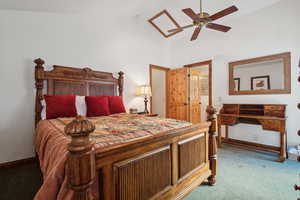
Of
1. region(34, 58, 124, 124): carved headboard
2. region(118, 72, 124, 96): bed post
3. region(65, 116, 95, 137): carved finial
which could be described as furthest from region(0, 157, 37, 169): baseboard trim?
region(65, 116, 95, 137): carved finial

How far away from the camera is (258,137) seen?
3066 millimetres

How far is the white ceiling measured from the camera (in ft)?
7.39

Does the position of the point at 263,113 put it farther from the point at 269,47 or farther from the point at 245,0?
the point at 245,0

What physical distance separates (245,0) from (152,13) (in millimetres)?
2076

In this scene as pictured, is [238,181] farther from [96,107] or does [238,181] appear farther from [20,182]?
[20,182]

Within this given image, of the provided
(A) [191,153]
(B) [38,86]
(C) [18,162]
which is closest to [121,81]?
(B) [38,86]

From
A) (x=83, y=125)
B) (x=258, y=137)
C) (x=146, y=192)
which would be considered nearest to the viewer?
(x=83, y=125)

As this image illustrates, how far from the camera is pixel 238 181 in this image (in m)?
1.84

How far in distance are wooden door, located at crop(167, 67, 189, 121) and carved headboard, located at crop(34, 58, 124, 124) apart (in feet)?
5.68

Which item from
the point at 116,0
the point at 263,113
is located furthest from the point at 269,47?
the point at 116,0

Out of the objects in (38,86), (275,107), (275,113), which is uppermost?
(38,86)

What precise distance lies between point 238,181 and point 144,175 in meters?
1.48

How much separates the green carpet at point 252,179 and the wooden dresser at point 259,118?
0.29 metres

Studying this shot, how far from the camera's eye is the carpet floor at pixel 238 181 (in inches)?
62.0
